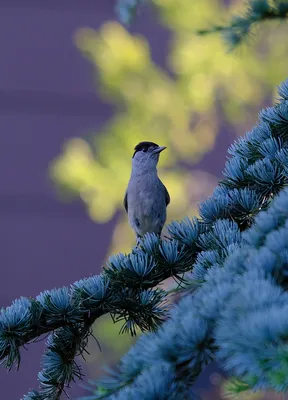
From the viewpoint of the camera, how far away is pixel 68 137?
270 inches

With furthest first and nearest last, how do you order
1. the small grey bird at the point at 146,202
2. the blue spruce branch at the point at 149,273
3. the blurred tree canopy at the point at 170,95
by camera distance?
1. the blurred tree canopy at the point at 170,95
2. the small grey bird at the point at 146,202
3. the blue spruce branch at the point at 149,273

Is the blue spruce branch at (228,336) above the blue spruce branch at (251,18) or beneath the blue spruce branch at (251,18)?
beneath

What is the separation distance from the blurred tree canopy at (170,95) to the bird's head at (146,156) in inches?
27.6

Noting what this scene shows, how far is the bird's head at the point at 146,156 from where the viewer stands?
366 cm

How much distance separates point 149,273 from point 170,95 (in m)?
3.17

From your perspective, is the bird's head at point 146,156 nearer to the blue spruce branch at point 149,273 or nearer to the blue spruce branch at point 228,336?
the blue spruce branch at point 149,273

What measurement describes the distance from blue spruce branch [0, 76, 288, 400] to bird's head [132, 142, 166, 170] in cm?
183

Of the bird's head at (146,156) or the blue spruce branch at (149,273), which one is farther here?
the bird's head at (146,156)

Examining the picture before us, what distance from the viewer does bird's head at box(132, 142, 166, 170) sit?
12.0ft

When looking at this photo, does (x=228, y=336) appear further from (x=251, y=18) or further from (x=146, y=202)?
(x=146, y=202)

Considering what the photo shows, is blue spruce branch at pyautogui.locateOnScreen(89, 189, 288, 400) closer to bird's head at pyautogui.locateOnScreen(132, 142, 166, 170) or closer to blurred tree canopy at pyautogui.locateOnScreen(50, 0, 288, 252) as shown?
bird's head at pyautogui.locateOnScreen(132, 142, 166, 170)

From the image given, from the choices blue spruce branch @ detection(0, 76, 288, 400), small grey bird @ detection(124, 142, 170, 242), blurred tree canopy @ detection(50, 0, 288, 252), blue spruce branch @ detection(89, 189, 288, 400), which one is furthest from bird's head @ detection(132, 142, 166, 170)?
blue spruce branch @ detection(89, 189, 288, 400)

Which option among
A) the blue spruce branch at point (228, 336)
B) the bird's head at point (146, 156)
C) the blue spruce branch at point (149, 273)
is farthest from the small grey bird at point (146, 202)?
the blue spruce branch at point (228, 336)

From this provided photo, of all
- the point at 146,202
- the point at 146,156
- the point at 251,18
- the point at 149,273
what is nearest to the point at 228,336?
the point at 149,273
